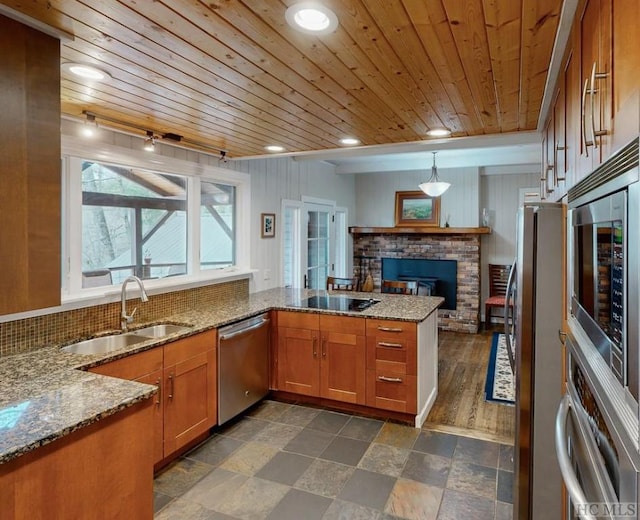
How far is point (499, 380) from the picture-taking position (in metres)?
4.31

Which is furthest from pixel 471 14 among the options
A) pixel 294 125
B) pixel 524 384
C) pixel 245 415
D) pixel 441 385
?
pixel 441 385

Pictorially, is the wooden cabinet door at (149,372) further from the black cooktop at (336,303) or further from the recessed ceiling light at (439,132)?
the recessed ceiling light at (439,132)

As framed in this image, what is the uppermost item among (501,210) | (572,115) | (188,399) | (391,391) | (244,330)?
(501,210)

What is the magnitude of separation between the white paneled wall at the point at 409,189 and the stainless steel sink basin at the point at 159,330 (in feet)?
15.2

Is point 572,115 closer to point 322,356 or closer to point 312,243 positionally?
point 322,356

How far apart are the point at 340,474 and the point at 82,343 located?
1758mm

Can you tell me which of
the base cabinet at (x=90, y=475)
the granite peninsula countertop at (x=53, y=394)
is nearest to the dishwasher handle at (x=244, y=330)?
the granite peninsula countertop at (x=53, y=394)

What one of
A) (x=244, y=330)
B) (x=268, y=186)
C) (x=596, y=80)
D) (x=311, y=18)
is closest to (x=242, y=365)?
(x=244, y=330)

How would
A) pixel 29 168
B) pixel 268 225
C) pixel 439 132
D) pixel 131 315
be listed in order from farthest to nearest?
pixel 268 225
pixel 439 132
pixel 131 315
pixel 29 168

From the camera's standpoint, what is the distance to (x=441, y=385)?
13.6ft

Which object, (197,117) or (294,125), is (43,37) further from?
(294,125)

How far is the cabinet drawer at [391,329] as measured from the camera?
317cm

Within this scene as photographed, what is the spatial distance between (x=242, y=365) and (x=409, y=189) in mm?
4545

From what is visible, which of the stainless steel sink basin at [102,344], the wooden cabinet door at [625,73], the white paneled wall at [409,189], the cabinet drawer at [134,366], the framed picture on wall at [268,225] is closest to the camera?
the wooden cabinet door at [625,73]
